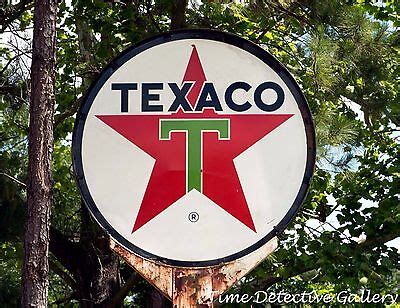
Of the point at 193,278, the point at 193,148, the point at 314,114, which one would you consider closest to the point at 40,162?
the point at 193,148

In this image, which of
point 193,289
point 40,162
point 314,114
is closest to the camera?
point 193,289

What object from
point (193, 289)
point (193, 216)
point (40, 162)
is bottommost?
point (193, 289)

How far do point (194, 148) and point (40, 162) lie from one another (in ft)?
2.20

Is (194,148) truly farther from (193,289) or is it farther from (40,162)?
(40,162)

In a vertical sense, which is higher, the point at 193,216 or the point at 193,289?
the point at 193,216

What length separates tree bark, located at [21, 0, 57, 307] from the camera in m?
2.59

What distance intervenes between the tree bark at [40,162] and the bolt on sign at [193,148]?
0.41m

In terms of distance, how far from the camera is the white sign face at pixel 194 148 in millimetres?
2209

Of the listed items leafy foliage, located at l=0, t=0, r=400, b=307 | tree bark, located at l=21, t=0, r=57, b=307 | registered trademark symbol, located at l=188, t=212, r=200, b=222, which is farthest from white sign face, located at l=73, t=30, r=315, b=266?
leafy foliage, located at l=0, t=0, r=400, b=307

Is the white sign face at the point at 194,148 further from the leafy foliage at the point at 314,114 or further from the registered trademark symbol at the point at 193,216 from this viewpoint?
the leafy foliage at the point at 314,114

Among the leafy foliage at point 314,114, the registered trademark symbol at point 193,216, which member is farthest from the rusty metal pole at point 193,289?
the leafy foliage at point 314,114

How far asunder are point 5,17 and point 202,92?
4.01 m

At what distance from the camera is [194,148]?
224 cm

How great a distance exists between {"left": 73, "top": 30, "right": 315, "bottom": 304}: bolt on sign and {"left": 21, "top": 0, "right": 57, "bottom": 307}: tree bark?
0.41 meters
